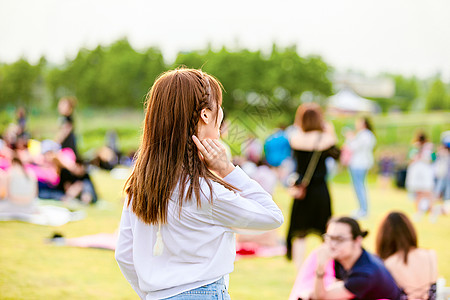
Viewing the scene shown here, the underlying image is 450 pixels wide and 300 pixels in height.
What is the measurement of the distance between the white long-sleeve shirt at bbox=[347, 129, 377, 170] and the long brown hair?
8.19m

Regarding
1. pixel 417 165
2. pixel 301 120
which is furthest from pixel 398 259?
pixel 417 165

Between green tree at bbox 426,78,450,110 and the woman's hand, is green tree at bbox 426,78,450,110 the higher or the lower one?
the lower one

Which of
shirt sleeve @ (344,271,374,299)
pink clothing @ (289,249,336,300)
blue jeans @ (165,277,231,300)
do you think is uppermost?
blue jeans @ (165,277,231,300)

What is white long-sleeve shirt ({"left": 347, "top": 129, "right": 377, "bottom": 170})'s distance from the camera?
9.28 metres

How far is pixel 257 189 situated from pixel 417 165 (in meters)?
9.54

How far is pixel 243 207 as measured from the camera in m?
1.47

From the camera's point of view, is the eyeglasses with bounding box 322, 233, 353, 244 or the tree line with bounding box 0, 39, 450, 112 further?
the tree line with bounding box 0, 39, 450, 112

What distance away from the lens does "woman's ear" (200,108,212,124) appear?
1.50 metres

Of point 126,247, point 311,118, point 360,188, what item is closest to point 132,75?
point 360,188

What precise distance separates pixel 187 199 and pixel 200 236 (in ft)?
0.42

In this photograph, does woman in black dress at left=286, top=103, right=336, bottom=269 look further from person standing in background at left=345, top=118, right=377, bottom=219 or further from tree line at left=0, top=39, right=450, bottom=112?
tree line at left=0, top=39, right=450, bottom=112

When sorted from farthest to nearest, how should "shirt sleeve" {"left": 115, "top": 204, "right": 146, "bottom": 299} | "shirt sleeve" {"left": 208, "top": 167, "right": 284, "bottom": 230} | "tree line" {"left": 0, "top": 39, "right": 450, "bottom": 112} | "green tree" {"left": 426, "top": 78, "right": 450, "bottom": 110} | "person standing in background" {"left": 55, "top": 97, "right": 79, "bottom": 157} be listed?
1. "green tree" {"left": 426, "top": 78, "right": 450, "bottom": 110}
2. "tree line" {"left": 0, "top": 39, "right": 450, "bottom": 112}
3. "person standing in background" {"left": 55, "top": 97, "right": 79, "bottom": 157}
4. "shirt sleeve" {"left": 115, "top": 204, "right": 146, "bottom": 299}
5. "shirt sleeve" {"left": 208, "top": 167, "right": 284, "bottom": 230}

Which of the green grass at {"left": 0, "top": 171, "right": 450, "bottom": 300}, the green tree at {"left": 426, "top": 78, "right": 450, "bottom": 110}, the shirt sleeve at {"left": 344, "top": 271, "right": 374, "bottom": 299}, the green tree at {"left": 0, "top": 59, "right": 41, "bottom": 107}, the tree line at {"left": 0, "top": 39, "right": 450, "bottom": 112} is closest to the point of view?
the shirt sleeve at {"left": 344, "top": 271, "right": 374, "bottom": 299}

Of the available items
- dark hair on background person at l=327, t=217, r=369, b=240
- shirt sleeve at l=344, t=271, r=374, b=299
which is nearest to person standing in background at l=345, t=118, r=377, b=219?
dark hair on background person at l=327, t=217, r=369, b=240
